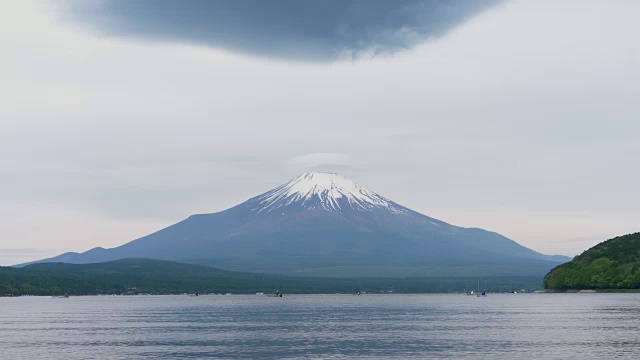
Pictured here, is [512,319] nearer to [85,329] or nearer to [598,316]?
[598,316]

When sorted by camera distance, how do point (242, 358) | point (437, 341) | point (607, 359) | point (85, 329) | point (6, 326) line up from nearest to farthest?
point (607, 359)
point (242, 358)
point (437, 341)
point (85, 329)
point (6, 326)

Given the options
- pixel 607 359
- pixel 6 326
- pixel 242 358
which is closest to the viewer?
pixel 607 359

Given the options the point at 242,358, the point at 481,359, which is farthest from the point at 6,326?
the point at 481,359

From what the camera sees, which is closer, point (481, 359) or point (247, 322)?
point (481, 359)

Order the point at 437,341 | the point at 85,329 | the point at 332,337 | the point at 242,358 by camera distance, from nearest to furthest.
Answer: the point at 242,358, the point at 437,341, the point at 332,337, the point at 85,329

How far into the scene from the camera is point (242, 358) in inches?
3952

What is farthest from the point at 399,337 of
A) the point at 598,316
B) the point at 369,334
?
the point at 598,316

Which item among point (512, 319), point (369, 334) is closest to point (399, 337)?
point (369, 334)

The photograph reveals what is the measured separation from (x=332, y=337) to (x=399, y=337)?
938cm

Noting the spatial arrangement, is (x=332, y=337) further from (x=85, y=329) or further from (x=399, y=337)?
(x=85, y=329)

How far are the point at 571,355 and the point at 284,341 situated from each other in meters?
40.7

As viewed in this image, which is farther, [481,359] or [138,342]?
[138,342]

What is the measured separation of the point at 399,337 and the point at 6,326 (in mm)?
80927

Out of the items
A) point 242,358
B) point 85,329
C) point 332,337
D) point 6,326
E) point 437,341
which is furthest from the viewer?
point 6,326
